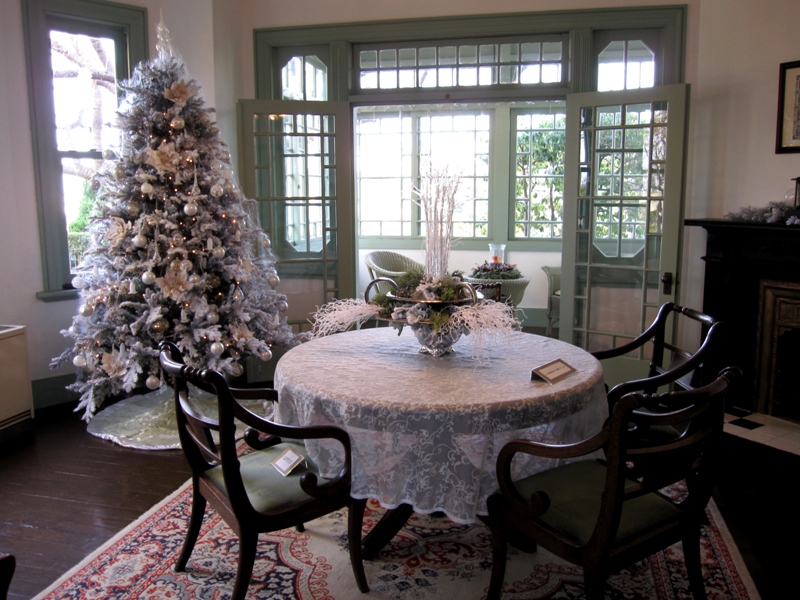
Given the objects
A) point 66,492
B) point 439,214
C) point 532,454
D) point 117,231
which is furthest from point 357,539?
point 117,231

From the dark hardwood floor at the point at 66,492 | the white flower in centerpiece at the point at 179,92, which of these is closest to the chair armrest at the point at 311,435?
the dark hardwood floor at the point at 66,492

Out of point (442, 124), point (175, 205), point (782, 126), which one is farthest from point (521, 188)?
point (175, 205)

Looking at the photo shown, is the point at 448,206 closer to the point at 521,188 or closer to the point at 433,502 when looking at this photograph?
the point at 433,502

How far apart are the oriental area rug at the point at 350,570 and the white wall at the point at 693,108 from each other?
2334 millimetres

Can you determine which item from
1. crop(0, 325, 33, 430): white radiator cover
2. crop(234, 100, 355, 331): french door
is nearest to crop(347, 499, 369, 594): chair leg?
crop(0, 325, 33, 430): white radiator cover

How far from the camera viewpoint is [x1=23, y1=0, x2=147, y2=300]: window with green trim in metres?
4.48

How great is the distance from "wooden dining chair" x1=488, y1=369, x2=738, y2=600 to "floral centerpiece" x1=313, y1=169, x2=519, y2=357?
23.2 inches

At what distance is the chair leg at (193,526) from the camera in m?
2.46

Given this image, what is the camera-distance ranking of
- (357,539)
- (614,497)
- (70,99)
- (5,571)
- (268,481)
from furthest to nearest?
(70,99) < (357,539) < (268,481) < (614,497) < (5,571)

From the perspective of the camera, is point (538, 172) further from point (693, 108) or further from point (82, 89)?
point (82, 89)

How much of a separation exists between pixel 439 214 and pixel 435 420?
2.81 ft

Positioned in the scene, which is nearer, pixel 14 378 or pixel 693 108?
pixel 14 378

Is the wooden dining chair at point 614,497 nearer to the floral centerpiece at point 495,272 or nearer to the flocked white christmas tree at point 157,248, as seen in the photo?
the flocked white christmas tree at point 157,248

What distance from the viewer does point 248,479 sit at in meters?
2.25
